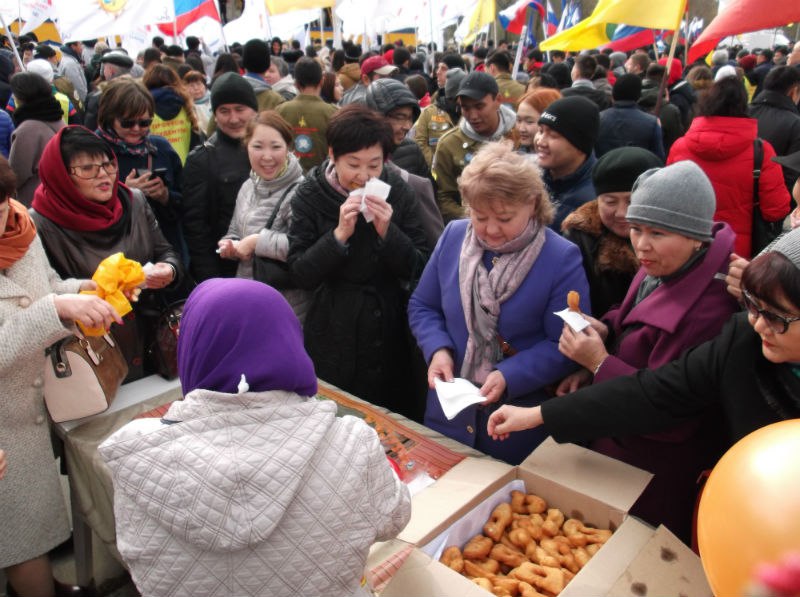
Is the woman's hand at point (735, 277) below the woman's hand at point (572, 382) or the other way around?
the other way around

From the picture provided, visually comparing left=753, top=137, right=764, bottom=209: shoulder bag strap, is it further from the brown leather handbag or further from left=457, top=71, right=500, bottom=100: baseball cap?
the brown leather handbag

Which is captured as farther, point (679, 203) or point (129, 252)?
point (129, 252)

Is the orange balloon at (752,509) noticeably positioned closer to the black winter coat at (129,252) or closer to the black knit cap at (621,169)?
the black knit cap at (621,169)

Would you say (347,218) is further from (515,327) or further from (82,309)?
(82,309)

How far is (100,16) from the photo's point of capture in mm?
7000

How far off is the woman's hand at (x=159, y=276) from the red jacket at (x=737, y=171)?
10.1ft

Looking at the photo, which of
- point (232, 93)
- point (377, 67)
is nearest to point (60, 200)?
point (232, 93)

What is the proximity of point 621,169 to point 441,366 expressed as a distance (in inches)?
42.2

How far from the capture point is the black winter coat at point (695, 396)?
154 cm

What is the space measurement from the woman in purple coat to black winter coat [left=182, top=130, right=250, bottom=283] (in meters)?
1.76

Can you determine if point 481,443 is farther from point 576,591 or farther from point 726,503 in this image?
point 726,503

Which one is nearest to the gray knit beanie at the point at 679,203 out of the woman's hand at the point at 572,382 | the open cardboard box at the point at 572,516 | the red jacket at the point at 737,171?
the woman's hand at the point at 572,382

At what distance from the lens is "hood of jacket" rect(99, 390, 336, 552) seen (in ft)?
3.78

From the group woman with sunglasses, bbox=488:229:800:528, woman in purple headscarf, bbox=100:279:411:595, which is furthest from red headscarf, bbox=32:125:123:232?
woman with sunglasses, bbox=488:229:800:528
